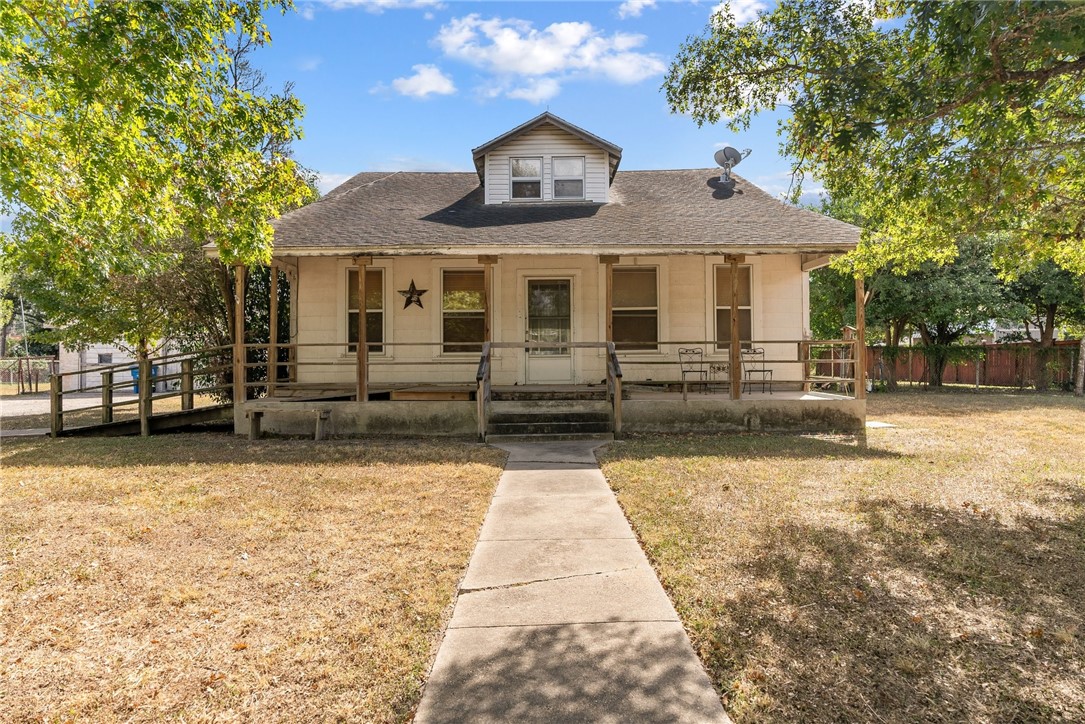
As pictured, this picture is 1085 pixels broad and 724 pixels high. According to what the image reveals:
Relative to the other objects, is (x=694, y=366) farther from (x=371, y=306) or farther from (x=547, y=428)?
(x=371, y=306)

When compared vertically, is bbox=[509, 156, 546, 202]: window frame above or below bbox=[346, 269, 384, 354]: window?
above

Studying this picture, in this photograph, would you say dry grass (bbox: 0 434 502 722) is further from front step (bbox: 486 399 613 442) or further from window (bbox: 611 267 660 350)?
window (bbox: 611 267 660 350)

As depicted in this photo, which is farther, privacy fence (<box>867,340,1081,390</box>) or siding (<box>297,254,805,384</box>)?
privacy fence (<box>867,340,1081,390</box>)

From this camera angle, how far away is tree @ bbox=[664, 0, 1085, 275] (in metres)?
5.09

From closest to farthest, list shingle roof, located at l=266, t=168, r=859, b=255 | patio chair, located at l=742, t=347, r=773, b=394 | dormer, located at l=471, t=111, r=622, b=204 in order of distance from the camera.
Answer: shingle roof, located at l=266, t=168, r=859, b=255 < patio chair, located at l=742, t=347, r=773, b=394 < dormer, located at l=471, t=111, r=622, b=204

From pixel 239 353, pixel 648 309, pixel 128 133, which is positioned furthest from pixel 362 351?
pixel 648 309

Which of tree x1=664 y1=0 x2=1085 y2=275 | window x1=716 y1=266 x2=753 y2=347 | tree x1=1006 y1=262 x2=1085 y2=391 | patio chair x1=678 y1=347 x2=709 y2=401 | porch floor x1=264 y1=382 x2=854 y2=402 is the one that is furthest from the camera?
tree x1=1006 y1=262 x2=1085 y2=391

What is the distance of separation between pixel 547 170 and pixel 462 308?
12.3 feet

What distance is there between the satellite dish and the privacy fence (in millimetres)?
12773

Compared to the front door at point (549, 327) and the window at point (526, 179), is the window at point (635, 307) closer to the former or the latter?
the front door at point (549, 327)

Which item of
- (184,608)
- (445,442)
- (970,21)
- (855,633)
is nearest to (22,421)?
(445,442)

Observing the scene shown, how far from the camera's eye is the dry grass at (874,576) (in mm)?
2842

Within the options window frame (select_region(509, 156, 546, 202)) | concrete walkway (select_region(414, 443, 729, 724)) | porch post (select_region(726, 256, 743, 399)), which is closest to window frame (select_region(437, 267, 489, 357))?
window frame (select_region(509, 156, 546, 202))

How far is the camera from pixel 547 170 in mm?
13781
